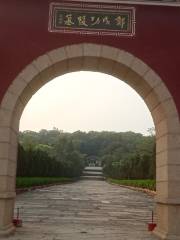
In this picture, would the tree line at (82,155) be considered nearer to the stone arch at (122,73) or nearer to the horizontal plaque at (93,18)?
the stone arch at (122,73)

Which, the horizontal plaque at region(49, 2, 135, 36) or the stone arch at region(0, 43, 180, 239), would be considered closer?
the stone arch at region(0, 43, 180, 239)

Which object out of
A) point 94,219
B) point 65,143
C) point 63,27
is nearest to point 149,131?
point 65,143

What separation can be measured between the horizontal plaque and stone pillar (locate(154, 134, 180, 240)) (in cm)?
232

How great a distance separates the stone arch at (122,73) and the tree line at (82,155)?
53.8ft

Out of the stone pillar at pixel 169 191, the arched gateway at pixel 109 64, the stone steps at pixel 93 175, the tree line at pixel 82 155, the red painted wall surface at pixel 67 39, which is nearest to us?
the stone pillar at pixel 169 191

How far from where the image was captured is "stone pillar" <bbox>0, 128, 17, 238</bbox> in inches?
290

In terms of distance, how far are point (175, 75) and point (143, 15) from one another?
1351 millimetres

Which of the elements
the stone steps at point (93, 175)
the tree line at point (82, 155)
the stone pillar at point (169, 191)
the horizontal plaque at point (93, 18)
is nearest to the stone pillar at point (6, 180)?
the horizontal plaque at point (93, 18)

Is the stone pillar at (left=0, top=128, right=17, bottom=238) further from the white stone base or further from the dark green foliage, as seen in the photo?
the dark green foliage

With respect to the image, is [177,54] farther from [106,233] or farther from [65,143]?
[65,143]

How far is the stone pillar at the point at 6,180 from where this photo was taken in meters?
7.38

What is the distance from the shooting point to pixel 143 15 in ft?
26.8

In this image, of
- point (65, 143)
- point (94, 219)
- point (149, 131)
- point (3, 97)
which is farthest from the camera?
point (65, 143)

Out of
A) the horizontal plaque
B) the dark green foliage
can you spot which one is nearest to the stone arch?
the horizontal plaque
